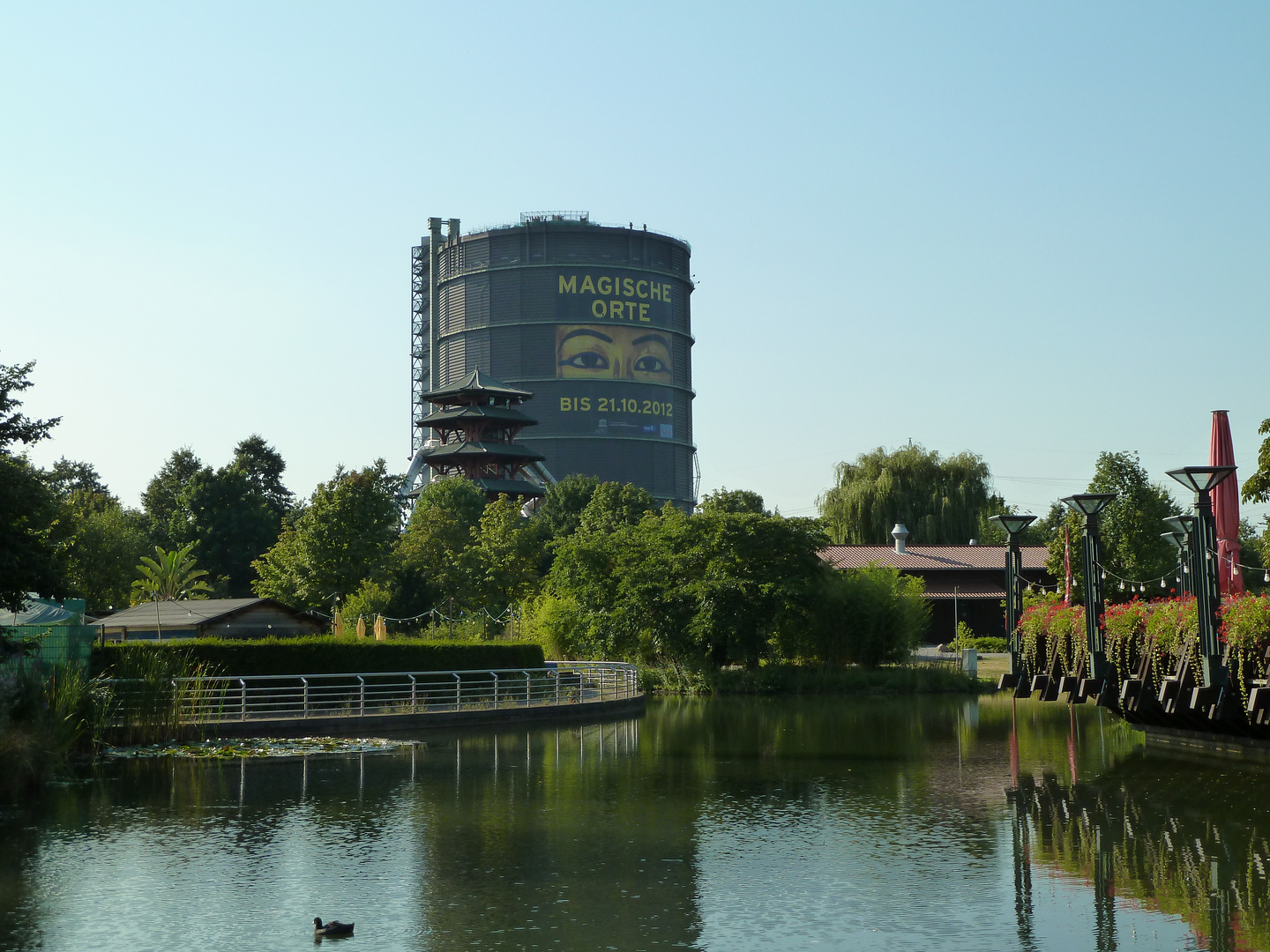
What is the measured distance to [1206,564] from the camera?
16.5m

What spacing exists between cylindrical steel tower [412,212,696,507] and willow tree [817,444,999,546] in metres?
41.6

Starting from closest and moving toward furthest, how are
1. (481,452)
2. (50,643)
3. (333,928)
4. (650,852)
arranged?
(333,928)
(650,852)
(50,643)
(481,452)

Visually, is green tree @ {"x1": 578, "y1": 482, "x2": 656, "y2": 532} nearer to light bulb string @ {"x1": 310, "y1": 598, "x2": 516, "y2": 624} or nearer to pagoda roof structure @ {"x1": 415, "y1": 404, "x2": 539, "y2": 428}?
light bulb string @ {"x1": 310, "y1": 598, "x2": 516, "y2": 624}

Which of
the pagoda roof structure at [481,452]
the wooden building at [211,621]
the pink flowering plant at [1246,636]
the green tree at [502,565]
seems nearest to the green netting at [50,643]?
the wooden building at [211,621]

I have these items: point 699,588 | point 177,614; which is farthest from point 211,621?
point 699,588

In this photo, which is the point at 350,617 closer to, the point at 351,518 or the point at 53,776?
the point at 351,518

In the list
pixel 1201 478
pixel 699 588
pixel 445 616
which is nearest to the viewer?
pixel 1201 478

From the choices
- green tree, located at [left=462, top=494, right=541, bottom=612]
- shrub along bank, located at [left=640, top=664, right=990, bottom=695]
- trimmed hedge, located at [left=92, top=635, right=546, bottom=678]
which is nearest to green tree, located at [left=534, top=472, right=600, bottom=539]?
green tree, located at [left=462, top=494, right=541, bottom=612]

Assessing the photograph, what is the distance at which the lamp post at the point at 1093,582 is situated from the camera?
2053cm

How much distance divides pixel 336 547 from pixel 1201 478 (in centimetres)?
4164

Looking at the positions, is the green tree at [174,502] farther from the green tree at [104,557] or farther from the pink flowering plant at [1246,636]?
the pink flowering plant at [1246,636]

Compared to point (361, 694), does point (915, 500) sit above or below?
above

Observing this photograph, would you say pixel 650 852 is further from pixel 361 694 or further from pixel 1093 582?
pixel 361 694

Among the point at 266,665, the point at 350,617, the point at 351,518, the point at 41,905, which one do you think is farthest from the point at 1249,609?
the point at 351,518
